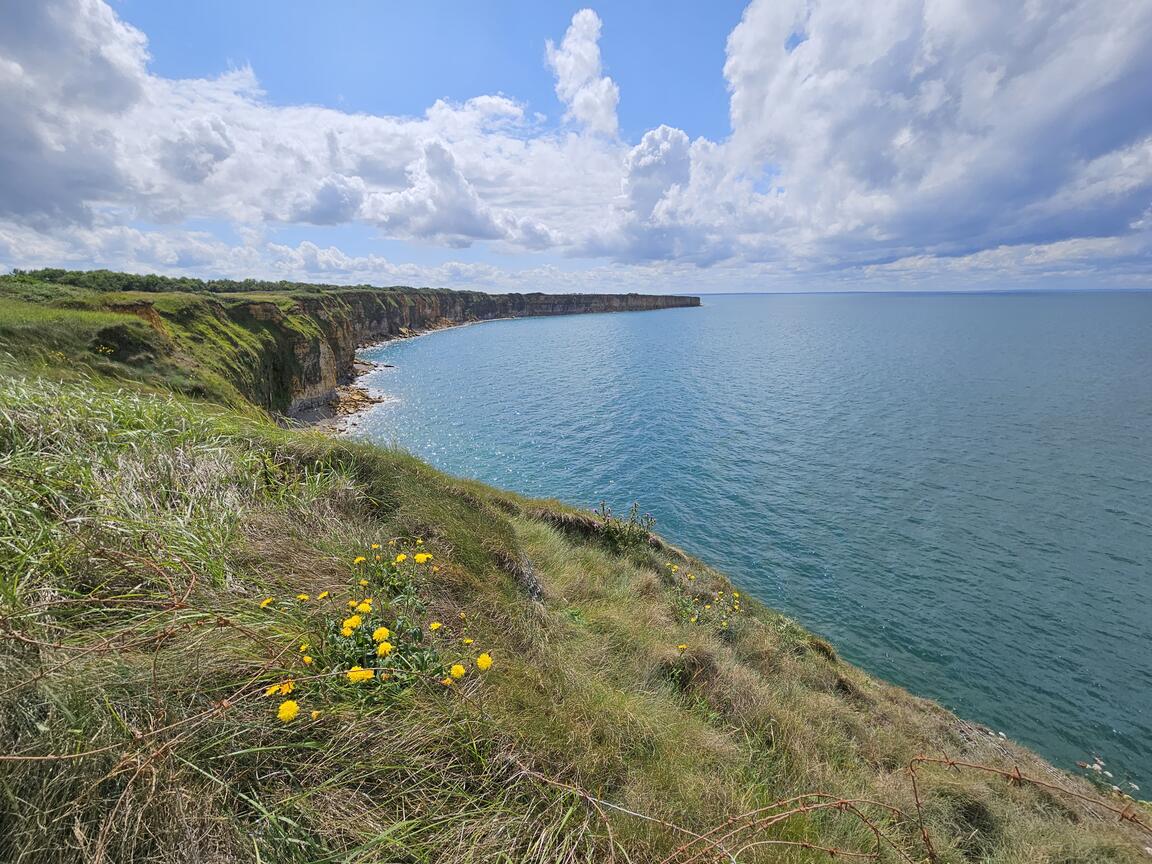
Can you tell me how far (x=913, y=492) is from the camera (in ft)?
85.9

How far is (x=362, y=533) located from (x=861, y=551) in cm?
2258

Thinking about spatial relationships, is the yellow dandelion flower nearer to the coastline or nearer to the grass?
the grass

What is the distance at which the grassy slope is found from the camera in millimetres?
2262

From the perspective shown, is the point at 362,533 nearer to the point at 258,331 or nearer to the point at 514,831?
the point at 514,831

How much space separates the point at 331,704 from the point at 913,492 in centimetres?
3145

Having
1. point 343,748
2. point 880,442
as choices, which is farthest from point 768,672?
point 880,442

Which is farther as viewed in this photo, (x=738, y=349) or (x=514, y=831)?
(x=738, y=349)

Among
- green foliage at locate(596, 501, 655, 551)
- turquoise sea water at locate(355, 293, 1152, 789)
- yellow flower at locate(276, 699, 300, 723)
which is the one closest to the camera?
yellow flower at locate(276, 699, 300, 723)

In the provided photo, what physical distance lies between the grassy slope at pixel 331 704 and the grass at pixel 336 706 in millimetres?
21

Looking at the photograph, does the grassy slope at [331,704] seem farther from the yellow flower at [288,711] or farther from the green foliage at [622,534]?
the green foliage at [622,534]

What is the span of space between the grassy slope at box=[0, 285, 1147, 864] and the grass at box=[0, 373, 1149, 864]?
2cm

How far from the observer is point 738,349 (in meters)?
96.2

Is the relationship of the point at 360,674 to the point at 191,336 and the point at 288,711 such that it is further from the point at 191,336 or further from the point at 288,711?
the point at 191,336

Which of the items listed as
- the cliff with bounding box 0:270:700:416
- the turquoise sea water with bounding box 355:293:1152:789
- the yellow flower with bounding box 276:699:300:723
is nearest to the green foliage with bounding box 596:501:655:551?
the turquoise sea water with bounding box 355:293:1152:789
